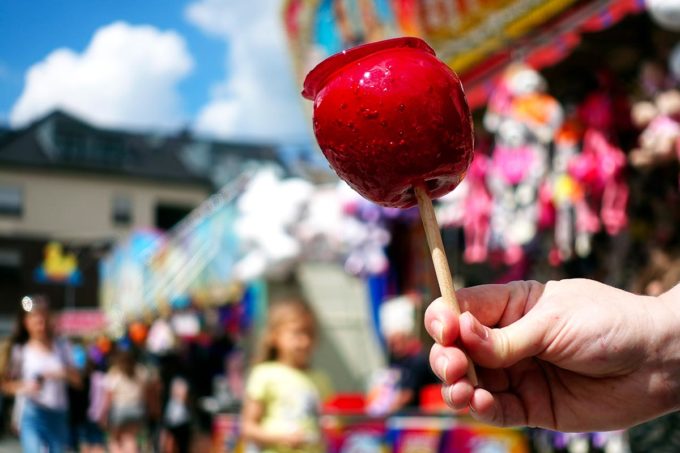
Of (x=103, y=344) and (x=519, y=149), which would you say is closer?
(x=519, y=149)

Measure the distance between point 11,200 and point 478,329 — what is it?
94.2 ft

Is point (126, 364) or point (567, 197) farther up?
point (567, 197)

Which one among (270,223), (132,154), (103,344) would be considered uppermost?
(132,154)

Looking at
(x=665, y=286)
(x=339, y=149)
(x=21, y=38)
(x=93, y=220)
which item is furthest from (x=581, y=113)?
(x=93, y=220)

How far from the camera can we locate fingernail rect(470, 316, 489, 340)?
93cm

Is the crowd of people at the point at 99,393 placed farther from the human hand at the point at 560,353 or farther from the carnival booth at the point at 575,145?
the human hand at the point at 560,353

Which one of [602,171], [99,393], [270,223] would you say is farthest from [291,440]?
[99,393]

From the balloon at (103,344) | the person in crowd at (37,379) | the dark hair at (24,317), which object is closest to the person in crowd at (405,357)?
the person in crowd at (37,379)

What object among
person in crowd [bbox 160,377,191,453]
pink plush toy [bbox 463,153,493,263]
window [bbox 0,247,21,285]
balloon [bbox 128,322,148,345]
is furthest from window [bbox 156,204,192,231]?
pink plush toy [bbox 463,153,493,263]

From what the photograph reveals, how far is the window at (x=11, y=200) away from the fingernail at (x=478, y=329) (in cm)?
2754

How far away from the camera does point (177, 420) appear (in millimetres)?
8484

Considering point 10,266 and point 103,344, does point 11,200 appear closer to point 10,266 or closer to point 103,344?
point 10,266

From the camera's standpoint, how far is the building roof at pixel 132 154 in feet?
83.7

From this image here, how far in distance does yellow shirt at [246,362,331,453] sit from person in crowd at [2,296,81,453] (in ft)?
6.90
